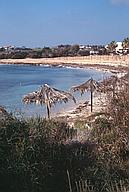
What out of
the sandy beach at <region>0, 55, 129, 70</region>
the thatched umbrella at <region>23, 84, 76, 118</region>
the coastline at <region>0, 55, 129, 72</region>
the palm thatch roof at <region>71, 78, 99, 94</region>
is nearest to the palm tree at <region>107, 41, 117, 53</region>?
the coastline at <region>0, 55, 129, 72</region>

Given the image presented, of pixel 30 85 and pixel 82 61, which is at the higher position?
pixel 30 85

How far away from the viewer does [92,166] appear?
381 inches

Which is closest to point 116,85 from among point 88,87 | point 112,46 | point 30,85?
point 88,87

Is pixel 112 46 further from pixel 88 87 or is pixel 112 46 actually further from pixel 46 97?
pixel 46 97

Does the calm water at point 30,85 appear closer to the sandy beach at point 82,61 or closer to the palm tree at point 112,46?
the sandy beach at point 82,61

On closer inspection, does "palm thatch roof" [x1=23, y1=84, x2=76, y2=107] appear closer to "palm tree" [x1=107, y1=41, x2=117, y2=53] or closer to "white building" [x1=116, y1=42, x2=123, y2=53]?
"white building" [x1=116, y1=42, x2=123, y2=53]

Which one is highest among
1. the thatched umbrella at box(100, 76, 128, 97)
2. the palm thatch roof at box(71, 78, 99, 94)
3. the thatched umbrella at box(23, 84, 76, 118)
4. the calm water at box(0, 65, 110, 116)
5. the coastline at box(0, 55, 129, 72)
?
the thatched umbrella at box(100, 76, 128, 97)

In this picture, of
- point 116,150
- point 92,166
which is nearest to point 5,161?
point 92,166

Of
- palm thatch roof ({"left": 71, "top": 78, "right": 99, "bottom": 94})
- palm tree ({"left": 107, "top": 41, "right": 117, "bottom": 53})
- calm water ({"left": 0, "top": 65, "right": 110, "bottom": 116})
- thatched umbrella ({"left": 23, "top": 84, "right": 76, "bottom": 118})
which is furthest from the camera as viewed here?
palm tree ({"left": 107, "top": 41, "right": 117, "bottom": 53})

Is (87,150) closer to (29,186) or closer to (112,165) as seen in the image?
(112,165)

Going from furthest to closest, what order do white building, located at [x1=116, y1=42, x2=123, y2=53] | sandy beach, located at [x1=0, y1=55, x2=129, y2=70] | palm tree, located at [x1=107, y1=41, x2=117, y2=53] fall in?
palm tree, located at [x1=107, y1=41, x2=117, y2=53] < white building, located at [x1=116, y1=42, x2=123, y2=53] < sandy beach, located at [x1=0, y1=55, x2=129, y2=70]

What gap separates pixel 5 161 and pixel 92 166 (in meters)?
1.95

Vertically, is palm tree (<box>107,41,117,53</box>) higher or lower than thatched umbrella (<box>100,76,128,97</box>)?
lower

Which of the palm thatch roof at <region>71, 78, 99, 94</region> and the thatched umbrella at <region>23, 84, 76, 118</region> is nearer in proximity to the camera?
the thatched umbrella at <region>23, 84, 76, 118</region>
